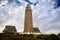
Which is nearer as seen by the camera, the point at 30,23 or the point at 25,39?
the point at 25,39

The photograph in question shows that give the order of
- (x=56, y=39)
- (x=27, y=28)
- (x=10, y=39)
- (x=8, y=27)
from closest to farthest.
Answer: (x=10, y=39)
(x=56, y=39)
(x=27, y=28)
(x=8, y=27)

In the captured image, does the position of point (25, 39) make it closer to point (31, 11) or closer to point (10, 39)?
point (10, 39)

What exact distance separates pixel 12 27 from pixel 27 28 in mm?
11861

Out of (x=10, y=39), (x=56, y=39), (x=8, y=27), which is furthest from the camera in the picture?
(x=8, y=27)

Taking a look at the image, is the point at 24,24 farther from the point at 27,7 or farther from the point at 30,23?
the point at 27,7

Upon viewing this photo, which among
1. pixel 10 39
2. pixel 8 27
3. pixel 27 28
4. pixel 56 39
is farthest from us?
pixel 8 27

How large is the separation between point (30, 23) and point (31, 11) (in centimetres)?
596

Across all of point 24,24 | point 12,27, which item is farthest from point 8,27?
point 24,24

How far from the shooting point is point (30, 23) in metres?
89.2

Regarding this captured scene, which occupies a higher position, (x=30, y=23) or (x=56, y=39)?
(x=30, y=23)

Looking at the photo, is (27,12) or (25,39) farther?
(27,12)

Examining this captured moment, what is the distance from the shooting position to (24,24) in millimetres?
89312

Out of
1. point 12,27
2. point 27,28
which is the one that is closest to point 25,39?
point 27,28

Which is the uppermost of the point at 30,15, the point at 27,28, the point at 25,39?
the point at 30,15
